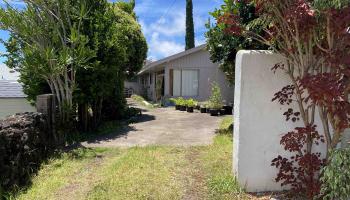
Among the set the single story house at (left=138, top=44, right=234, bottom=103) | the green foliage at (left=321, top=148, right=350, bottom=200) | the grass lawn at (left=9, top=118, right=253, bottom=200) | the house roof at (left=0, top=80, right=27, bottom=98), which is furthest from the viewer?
the single story house at (left=138, top=44, right=234, bottom=103)

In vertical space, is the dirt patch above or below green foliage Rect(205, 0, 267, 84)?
below

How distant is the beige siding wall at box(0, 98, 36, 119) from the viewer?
1705 centimetres

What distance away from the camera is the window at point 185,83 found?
917 inches

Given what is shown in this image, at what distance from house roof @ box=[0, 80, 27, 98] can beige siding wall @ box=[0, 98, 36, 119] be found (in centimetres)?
19

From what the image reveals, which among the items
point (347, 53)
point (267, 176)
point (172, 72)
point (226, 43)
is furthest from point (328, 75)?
point (172, 72)

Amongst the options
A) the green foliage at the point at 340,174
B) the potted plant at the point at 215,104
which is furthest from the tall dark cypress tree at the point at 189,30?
the green foliage at the point at 340,174

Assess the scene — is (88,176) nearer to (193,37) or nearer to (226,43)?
(226,43)

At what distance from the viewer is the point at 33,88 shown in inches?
473

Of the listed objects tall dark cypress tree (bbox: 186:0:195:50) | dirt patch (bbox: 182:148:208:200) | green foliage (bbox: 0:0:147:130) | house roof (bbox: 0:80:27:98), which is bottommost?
dirt patch (bbox: 182:148:208:200)

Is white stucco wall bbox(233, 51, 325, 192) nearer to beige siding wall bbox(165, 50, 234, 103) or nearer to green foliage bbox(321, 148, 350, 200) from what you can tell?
green foliage bbox(321, 148, 350, 200)

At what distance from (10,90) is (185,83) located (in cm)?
1013

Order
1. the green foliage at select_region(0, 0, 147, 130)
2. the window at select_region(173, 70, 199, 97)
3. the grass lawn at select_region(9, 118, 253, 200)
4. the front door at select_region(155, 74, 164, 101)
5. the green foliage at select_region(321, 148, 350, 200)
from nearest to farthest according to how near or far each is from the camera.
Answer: the green foliage at select_region(321, 148, 350, 200)
the grass lawn at select_region(9, 118, 253, 200)
the green foliage at select_region(0, 0, 147, 130)
the window at select_region(173, 70, 199, 97)
the front door at select_region(155, 74, 164, 101)

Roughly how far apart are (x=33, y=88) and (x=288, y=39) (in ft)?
30.2

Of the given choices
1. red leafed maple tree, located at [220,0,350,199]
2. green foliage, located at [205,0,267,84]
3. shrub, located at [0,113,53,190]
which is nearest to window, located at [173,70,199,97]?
green foliage, located at [205,0,267,84]
